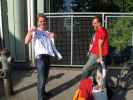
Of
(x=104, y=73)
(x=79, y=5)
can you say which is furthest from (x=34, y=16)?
(x=104, y=73)

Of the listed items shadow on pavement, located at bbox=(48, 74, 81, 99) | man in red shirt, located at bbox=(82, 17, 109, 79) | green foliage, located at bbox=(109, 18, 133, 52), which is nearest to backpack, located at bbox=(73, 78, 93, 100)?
man in red shirt, located at bbox=(82, 17, 109, 79)

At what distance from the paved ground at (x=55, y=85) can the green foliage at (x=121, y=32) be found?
4.03 ft

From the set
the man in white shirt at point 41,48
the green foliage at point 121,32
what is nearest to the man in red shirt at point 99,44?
the man in white shirt at point 41,48

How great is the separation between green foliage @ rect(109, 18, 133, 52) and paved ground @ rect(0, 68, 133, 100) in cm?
123

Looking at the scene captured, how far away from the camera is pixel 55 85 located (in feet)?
37.8

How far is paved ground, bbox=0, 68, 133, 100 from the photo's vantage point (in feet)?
35.1

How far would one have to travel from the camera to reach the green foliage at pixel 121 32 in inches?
519

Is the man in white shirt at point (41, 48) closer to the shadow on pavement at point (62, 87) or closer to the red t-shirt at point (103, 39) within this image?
the shadow on pavement at point (62, 87)

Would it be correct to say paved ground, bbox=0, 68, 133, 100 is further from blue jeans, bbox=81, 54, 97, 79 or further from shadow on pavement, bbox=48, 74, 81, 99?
blue jeans, bbox=81, 54, 97, 79

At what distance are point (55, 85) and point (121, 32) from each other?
2727 millimetres

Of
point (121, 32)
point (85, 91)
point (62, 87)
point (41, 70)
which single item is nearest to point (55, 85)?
point (62, 87)


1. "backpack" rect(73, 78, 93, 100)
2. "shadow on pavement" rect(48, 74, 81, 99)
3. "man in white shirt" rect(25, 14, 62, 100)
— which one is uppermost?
"man in white shirt" rect(25, 14, 62, 100)

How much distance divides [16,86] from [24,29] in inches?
88.8

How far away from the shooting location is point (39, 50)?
33.2 feet
